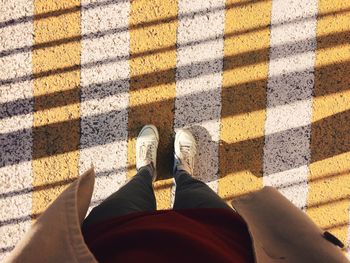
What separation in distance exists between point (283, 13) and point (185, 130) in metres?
0.91

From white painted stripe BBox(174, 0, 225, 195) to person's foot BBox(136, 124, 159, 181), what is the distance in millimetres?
198

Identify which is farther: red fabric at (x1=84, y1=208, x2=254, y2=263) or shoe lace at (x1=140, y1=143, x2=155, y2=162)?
shoe lace at (x1=140, y1=143, x2=155, y2=162)

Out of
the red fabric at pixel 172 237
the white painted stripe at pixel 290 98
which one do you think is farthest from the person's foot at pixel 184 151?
the red fabric at pixel 172 237

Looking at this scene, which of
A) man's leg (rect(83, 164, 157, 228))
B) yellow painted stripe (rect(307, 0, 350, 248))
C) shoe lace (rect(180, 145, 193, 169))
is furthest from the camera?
yellow painted stripe (rect(307, 0, 350, 248))

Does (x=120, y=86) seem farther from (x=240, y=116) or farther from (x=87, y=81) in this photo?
(x=240, y=116)

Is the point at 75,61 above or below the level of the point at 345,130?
above

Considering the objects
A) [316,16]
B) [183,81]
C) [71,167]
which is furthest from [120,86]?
[316,16]

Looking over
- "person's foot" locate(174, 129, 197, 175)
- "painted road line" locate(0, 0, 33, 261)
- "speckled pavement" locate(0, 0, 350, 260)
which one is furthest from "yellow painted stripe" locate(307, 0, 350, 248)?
"painted road line" locate(0, 0, 33, 261)

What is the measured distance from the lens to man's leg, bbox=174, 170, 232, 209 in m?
1.92

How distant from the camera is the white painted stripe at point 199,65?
262 cm

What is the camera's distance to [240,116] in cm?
263

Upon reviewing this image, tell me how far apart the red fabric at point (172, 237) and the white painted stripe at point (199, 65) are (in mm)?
900

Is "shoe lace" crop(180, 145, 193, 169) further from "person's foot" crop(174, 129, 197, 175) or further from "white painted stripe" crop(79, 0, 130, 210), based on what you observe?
"white painted stripe" crop(79, 0, 130, 210)

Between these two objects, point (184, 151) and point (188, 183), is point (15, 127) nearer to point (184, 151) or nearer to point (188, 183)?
point (184, 151)
